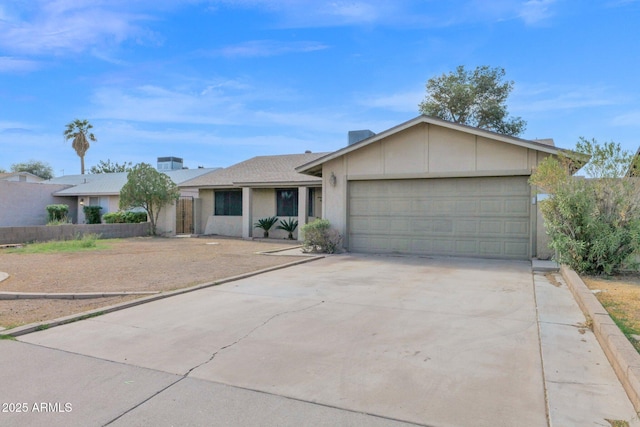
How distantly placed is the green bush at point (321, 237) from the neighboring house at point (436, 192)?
1.70 ft

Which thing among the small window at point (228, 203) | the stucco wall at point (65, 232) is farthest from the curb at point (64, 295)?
the small window at point (228, 203)

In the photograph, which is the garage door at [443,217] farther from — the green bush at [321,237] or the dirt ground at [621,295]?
the dirt ground at [621,295]

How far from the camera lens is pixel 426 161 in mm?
12016

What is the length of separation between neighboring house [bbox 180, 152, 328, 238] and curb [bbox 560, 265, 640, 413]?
12.9m

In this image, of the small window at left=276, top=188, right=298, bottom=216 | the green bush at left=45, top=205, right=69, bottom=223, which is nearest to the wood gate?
the small window at left=276, top=188, right=298, bottom=216

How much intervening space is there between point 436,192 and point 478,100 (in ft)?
62.6

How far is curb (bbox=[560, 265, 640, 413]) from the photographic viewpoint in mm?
2979

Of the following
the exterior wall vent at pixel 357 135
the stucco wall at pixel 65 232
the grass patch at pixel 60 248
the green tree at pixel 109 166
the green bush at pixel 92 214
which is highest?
the green tree at pixel 109 166

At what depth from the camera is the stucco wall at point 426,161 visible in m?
11.0

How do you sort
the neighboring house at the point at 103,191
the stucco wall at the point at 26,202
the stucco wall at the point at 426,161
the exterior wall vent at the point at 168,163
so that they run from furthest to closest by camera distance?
the exterior wall vent at the point at 168,163 < the neighboring house at the point at 103,191 < the stucco wall at the point at 26,202 < the stucco wall at the point at 426,161

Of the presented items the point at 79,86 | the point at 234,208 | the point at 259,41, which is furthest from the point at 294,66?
the point at 79,86

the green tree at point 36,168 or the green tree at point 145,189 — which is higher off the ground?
the green tree at point 36,168

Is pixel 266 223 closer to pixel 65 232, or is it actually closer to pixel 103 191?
pixel 65 232

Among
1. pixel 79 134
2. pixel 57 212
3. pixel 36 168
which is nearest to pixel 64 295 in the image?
pixel 57 212
